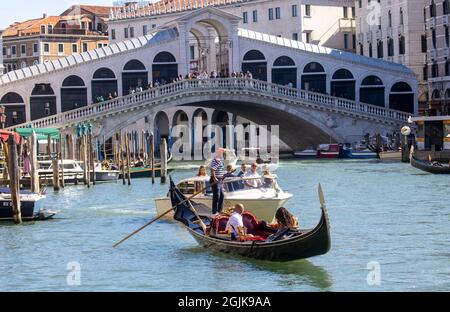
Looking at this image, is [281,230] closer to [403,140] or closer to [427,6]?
[403,140]

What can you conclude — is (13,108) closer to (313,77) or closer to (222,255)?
(313,77)

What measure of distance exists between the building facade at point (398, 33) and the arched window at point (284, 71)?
281cm

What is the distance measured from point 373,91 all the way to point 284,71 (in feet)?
7.84

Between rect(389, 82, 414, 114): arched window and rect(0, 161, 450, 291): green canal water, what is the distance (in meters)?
13.1

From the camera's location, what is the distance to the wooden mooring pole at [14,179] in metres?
17.0

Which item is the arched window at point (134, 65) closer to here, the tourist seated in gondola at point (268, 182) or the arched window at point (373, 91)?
the arched window at point (373, 91)

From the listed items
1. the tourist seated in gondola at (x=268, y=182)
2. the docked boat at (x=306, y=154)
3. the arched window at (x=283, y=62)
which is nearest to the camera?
the tourist seated in gondola at (x=268, y=182)

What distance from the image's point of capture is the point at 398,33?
124ft

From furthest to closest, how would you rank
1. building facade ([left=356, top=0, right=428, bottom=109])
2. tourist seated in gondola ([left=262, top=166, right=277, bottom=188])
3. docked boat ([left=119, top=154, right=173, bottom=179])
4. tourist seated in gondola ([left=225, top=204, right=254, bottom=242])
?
building facade ([left=356, top=0, right=428, bottom=109]) < docked boat ([left=119, top=154, right=173, bottom=179]) < tourist seated in gondola ([left=262, top=166, right=277, bottom=188]) < tourist seated in gondola ([left=225, top=204, right=254, bottom=242])

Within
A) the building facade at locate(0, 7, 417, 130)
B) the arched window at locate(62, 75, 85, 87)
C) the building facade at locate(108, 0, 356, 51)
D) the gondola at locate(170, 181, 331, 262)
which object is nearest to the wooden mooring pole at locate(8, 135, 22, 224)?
the gondola at locate(170, 181, 331, 262)

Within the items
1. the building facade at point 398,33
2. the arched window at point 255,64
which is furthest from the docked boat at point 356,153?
the arched window at point 255,64

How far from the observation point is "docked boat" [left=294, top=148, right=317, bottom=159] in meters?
34.9

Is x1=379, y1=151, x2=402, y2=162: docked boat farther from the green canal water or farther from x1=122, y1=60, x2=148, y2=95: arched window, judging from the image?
the green canal water

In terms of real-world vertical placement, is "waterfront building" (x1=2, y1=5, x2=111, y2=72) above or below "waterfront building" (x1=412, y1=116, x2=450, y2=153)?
above
